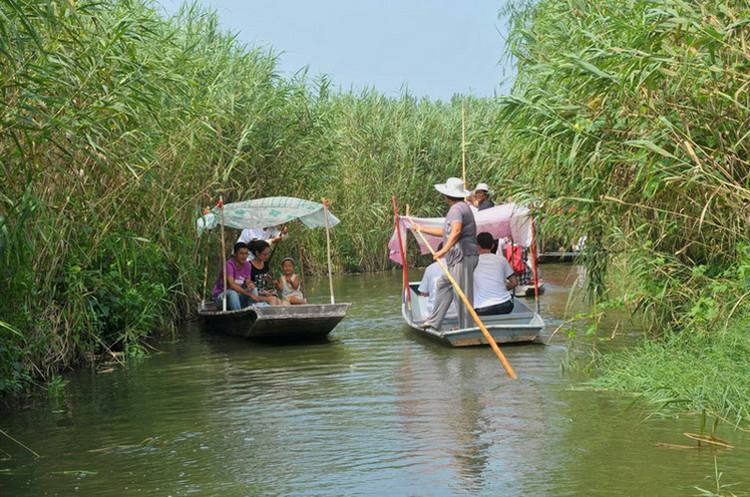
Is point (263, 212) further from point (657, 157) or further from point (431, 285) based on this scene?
point (657, 157)

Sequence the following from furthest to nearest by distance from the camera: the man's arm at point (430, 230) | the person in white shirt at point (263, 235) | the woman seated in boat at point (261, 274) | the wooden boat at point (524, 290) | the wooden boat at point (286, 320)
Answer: the wooden boat at point (524, 290), the person in white shirt at point (263, 235), the woman seated in boat at point (261, 274), the wooden boat at point (286, 320), the man's arm at point (430, 230)

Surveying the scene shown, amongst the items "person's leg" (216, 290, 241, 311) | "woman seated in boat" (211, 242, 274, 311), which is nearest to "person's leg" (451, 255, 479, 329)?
"woman seated in boat" (211, 242, 274, 311)

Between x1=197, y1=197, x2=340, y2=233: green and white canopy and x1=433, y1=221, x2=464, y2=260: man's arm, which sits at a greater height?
x1=197, y1=197, x2=340, y2=233: green and white canopy

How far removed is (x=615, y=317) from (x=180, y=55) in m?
6.45

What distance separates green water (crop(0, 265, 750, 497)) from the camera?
21.8 ft

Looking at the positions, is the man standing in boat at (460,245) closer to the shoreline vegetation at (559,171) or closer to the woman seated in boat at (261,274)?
the shoreline vegetation at (559,171)

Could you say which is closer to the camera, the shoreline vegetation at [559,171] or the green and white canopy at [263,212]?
the shoreline vegetation at [559,171]

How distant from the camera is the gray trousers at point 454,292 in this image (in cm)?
1252

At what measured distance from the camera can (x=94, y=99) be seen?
30.4 feet

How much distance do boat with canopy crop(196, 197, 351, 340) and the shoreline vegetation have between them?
3.33ft

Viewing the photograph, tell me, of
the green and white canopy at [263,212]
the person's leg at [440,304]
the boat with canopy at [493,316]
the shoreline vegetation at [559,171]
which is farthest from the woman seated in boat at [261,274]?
the person's leg at [440,304]

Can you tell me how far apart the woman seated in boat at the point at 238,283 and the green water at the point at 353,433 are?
2.60 metres

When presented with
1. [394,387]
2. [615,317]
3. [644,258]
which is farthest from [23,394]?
[615,317]

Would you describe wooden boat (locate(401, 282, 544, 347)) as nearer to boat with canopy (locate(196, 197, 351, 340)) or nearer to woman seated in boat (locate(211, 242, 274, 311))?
boat with canopy (locate(196, 197, 351, 340))
